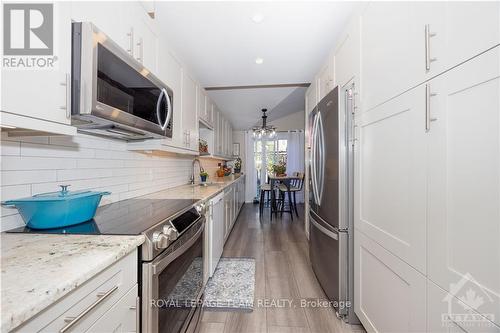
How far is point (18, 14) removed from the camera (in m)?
0.73

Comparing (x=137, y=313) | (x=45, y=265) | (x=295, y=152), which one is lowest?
(x=137, y=313)

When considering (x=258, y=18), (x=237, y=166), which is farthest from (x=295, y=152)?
(x=258, y=18)

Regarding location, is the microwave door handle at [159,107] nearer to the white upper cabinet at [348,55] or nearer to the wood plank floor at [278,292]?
the white upper cabinet at [348,55]

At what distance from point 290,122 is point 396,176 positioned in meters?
5.64

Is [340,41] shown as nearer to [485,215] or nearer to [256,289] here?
[485,215]

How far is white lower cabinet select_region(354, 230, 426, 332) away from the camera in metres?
0.99

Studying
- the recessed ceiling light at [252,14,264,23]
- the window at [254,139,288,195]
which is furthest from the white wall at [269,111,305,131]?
the recessed ceiling light at [252,14,264,23]

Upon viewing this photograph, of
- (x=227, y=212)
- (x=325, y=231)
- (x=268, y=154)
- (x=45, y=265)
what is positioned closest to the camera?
(x=45, y=265)

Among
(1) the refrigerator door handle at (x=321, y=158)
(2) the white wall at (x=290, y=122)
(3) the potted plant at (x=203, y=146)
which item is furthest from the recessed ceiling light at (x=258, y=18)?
(2) the white wall at (x=290, y=122)

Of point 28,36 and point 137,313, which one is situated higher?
point 28,36

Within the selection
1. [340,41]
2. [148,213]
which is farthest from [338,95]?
[148,213]

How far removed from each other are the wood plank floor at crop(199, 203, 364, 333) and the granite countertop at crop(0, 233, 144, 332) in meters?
1.19

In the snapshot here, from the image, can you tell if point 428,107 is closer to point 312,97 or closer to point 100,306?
point 100,306

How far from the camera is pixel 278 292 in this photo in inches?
77.1
